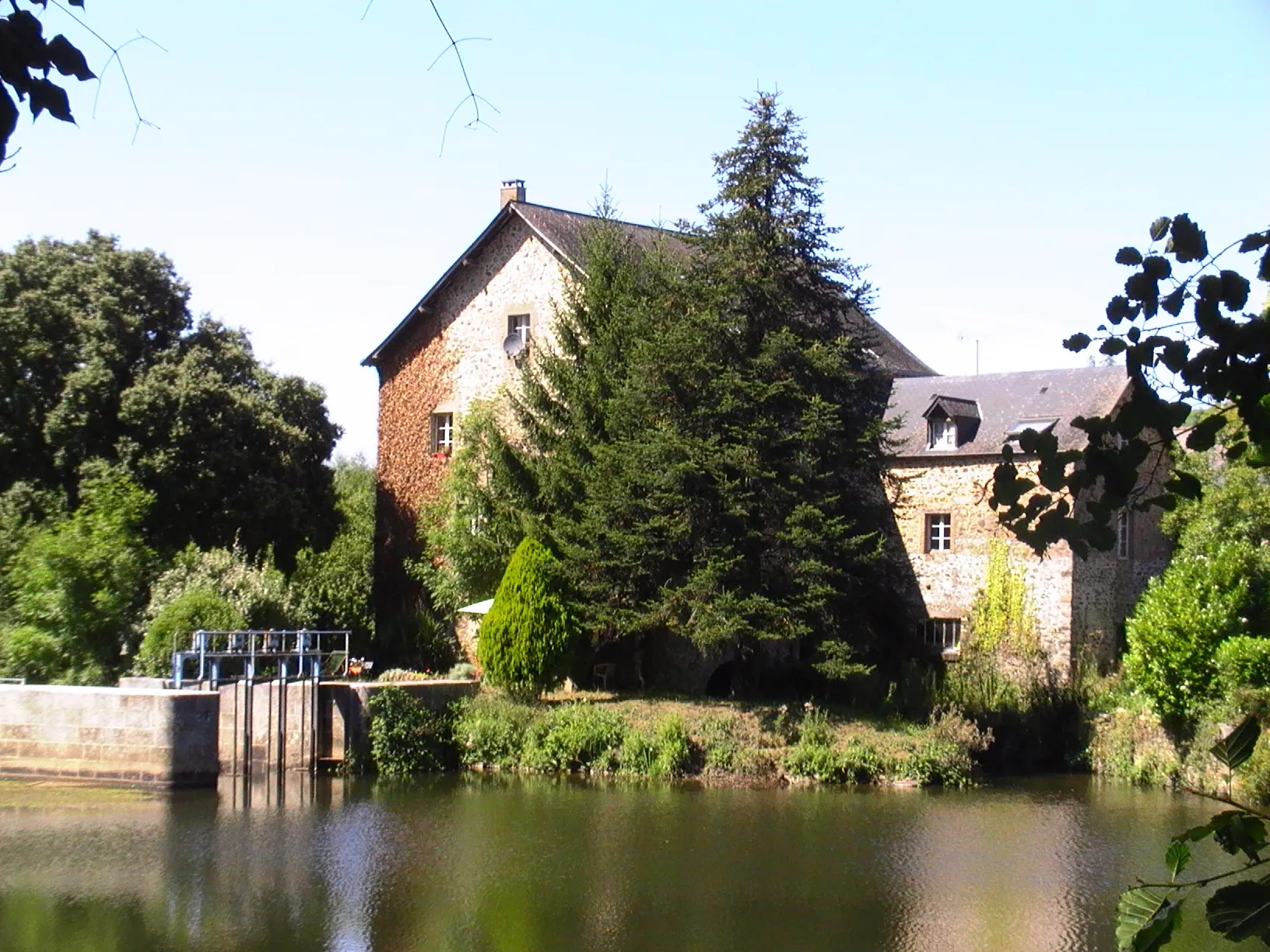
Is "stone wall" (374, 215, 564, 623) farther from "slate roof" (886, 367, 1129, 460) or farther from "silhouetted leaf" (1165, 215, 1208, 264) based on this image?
"silhouetted leaf" (1165, 215, 1208, 264)

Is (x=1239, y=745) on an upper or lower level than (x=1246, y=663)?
upper

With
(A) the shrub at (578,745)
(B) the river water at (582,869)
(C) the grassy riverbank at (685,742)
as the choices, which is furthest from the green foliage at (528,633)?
(B) the river water at (582,869)

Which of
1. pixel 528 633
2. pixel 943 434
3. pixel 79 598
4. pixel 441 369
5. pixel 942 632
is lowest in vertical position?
pixel 942 632

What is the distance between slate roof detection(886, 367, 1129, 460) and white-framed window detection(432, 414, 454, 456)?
28.4 ft

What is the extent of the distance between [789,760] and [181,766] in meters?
8.48

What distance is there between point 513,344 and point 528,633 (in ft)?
23.6

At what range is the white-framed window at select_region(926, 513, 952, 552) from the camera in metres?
25.8

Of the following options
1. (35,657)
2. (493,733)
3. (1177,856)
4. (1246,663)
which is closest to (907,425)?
(1246,663)

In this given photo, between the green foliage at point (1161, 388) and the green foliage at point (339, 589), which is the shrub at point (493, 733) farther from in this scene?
the green foliage at point (1161, 388)

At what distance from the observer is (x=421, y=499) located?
27.8m

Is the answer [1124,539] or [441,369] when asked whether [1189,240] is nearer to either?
[1124,539]

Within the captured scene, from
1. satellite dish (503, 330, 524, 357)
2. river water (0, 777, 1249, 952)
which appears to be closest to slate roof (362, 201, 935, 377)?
satellite dish (503, 330, 524, 357)

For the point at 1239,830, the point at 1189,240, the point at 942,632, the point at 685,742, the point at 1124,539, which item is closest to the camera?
the point at 1239,830

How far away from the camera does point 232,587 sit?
23.7m
